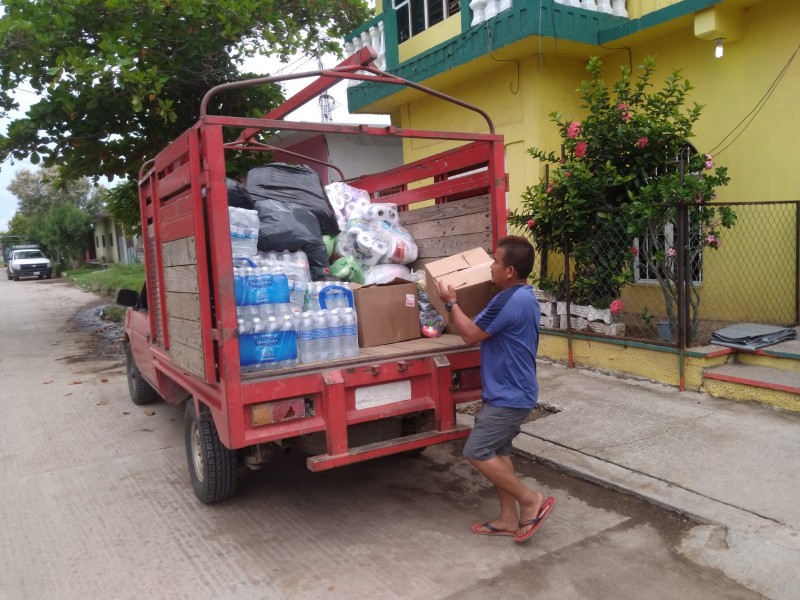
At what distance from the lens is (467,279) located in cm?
384

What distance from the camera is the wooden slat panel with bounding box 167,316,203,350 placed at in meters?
3.56

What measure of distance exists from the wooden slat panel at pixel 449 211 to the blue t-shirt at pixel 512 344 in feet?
3.95

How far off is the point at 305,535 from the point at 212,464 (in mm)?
744

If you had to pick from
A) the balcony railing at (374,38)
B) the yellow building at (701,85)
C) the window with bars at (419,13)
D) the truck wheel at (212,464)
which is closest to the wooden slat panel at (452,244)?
the truck wheel at (212,464)

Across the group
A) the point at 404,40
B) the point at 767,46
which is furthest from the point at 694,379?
the point at 404,40

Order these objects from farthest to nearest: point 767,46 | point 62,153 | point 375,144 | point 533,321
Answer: point 375,144 < point 62,153 < point 767,46 < point 533,321

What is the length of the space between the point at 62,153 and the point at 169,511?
8052mm

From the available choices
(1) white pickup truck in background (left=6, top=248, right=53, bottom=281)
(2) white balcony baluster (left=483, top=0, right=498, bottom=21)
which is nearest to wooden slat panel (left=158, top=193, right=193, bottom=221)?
(2) white balcony baluster (left=483, top=0, right=498, bottom=21)

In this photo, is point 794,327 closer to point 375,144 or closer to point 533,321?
point 533,321

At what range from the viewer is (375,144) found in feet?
48.0

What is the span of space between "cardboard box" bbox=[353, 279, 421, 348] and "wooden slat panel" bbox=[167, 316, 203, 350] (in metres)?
1.05

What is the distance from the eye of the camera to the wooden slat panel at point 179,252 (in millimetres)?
3504

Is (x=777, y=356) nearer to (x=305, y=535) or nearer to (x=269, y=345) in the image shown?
(x=305, y=535)

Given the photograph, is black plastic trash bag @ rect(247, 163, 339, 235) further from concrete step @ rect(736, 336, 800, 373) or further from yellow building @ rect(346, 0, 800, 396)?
concrete step @ rect(736, 336, 800, 373)
